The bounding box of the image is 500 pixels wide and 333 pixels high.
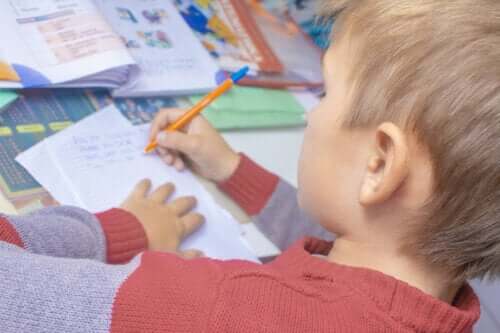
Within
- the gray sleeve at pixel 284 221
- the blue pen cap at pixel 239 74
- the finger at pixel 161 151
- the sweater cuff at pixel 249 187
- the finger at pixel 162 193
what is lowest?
the gray sleeve at pixel 284 221

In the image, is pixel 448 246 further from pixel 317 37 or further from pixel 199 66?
pixel 317 37

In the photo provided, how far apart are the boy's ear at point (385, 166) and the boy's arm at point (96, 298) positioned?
0.54 ft

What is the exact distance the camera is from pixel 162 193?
2.63 ft

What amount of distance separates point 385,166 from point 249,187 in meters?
0.35

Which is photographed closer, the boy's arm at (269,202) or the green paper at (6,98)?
the green paper at (6,98)

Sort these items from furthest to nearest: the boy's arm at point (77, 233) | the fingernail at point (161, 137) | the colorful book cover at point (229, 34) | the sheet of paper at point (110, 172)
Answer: the colorful book cover at point (229, 34)
the fingernail at point (161, 137)
the sheet of paper at point (110, 172)
the boy's arm at point (77, 233)

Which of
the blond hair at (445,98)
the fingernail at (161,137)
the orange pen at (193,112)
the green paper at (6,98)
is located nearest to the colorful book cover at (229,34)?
the orange pen at (193,112)

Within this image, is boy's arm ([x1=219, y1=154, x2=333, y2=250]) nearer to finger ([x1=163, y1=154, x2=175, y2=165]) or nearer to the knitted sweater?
finger ([x1=163, y1=154, x2=175, y2=165])

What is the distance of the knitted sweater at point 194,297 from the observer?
520 mm

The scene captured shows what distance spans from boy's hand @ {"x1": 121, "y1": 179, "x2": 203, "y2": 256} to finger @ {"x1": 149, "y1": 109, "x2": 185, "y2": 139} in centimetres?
9

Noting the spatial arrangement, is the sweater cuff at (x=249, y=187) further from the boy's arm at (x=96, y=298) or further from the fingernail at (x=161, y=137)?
the boy's arm at (x=96, y=298)

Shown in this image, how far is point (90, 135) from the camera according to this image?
80 cm

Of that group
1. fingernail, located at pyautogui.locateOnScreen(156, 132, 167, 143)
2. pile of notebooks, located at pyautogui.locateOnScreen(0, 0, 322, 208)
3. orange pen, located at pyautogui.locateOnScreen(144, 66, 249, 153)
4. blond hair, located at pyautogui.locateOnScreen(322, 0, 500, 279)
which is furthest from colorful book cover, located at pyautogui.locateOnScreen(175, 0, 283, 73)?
blond hair, located at pyautogui.locateOnScreen(322, 0, 500, 279)

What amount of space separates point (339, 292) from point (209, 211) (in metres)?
0.29
